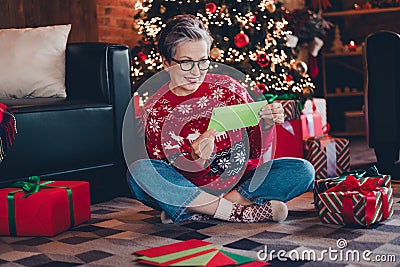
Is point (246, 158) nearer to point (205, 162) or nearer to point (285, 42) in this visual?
point (205, 162)

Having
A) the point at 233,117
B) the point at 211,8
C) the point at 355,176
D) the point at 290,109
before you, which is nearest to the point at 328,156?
the point at 290,109

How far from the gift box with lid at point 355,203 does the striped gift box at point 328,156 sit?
0.85 metres

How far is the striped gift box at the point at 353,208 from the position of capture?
1.87 meters

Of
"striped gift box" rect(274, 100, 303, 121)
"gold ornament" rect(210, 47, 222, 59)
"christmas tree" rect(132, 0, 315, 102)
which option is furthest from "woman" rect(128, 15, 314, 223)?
"christmas tree" rect(132, 0, 315, 102)

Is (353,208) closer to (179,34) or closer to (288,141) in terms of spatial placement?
(179,34)

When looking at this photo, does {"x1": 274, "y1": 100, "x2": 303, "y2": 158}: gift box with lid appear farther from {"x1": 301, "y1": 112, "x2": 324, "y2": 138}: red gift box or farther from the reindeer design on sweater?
the reindeer design on sweater

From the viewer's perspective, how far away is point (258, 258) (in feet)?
5.24

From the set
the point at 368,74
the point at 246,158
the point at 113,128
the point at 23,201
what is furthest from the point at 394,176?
the point at 23,201

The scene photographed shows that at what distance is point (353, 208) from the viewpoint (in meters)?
1.88

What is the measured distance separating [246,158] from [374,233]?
513 millimetres

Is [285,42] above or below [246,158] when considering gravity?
above

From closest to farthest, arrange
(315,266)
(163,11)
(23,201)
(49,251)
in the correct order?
(315,266)
(49,251)
(23,201)
(163,11)

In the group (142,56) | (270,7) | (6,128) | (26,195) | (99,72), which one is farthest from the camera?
(270,7)

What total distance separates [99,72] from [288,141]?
101 cm
